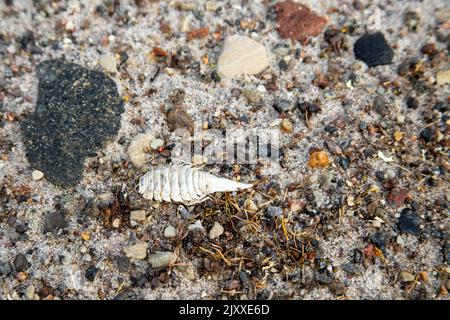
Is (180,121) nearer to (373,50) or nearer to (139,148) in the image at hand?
(139,148)

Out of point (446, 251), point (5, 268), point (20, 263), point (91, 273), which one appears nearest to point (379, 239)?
point (446, 251)

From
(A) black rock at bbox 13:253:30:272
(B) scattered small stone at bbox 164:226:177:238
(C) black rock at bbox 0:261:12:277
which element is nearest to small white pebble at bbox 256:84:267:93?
(B) scattered small stone at bbox 164:226:177:238

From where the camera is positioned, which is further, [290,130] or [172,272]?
[290,130]

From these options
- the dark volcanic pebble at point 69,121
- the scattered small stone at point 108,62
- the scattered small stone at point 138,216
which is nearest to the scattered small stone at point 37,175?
the dark volcanic pebble at point 69,121

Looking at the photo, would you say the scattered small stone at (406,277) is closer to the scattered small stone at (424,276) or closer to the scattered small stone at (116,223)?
the scattered small stone at (424,276)

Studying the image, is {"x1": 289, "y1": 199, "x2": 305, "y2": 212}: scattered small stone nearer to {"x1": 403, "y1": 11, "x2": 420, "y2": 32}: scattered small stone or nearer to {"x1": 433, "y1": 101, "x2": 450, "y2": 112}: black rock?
{"x1": 433, "y1": 101, "x2": 450, "y2": 112}: black rock
